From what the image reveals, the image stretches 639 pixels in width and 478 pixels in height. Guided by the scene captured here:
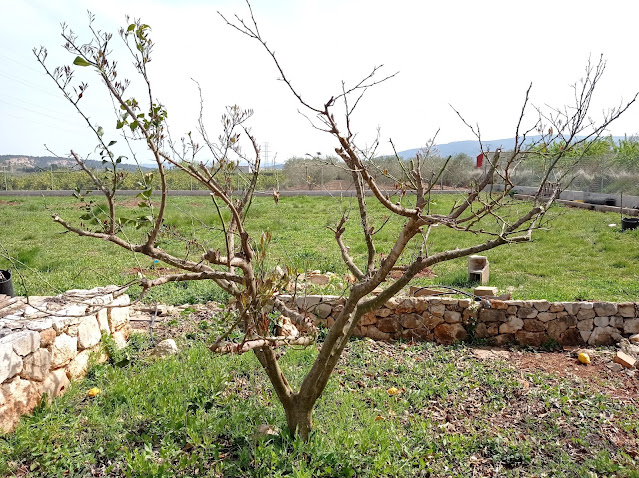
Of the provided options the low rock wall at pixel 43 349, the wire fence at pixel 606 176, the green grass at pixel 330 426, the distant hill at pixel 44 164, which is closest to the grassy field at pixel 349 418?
the green grass at pixel 330 426

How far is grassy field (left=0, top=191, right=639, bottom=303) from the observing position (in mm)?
7180

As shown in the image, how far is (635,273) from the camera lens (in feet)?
28.6

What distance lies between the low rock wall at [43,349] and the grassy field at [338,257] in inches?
18.4

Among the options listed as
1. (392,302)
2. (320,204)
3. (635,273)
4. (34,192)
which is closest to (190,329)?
(392,302)

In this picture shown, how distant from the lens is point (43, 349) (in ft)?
12.9

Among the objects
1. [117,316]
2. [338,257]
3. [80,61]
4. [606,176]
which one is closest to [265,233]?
[80,61]

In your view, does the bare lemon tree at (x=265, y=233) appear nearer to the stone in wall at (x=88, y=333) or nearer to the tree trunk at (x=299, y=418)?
the tree trunk at (x=299, y=418)

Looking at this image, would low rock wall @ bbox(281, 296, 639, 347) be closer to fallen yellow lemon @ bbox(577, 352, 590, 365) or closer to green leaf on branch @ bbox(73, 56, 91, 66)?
fallen yellow lemon @ bbox(577, 352, 590, 365)

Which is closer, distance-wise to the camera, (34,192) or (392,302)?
(392,302)

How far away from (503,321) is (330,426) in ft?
10.6

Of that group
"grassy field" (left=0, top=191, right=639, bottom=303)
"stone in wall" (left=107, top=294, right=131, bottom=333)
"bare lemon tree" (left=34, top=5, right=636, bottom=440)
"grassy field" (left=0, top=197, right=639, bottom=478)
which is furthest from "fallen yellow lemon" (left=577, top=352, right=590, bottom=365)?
"stone in wall" (left=107, top=294, right=131, bottom=333)

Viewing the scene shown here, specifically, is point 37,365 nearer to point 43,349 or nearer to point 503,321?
point 43,349

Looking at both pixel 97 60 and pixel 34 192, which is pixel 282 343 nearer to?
pixel 97 60

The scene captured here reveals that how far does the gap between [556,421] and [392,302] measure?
7.92 ft
